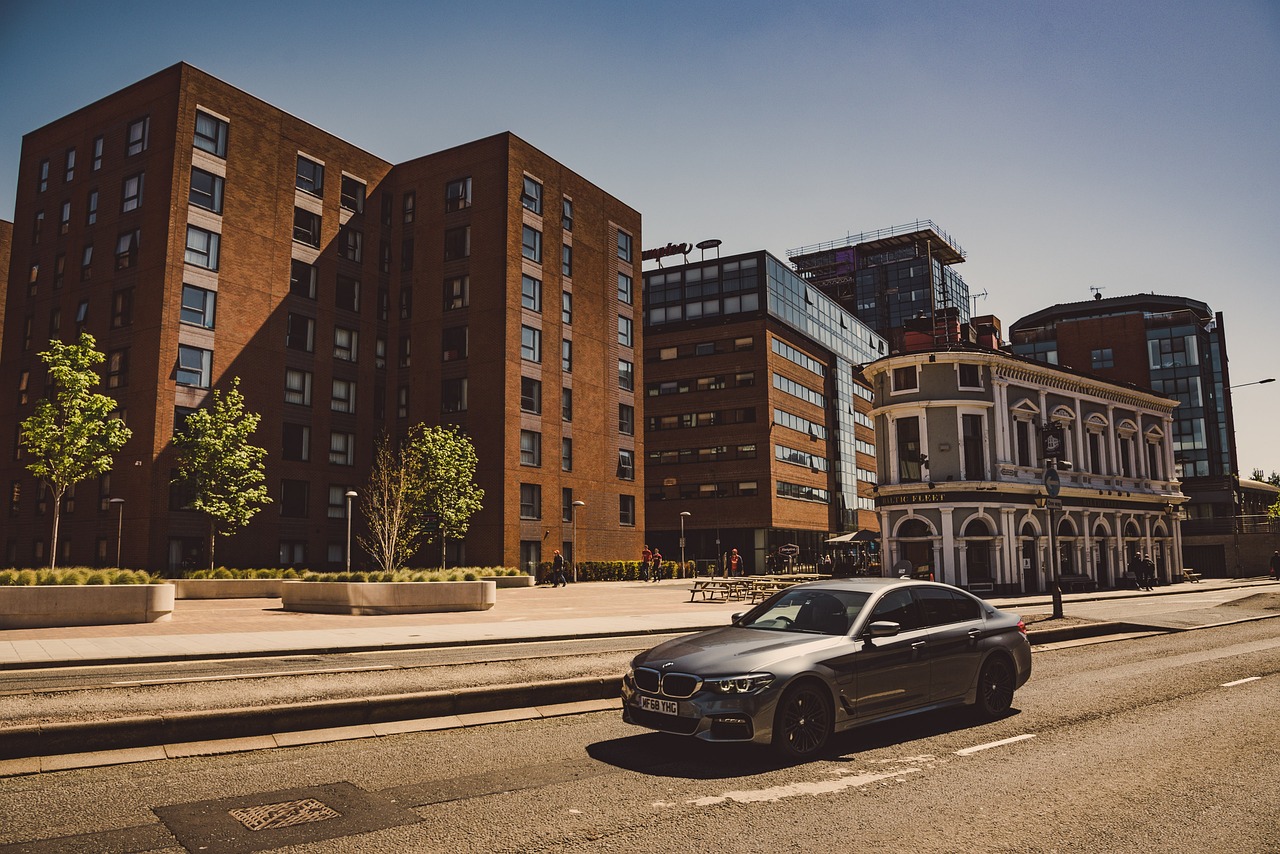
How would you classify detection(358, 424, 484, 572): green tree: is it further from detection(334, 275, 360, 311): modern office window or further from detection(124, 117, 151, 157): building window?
detection(124, 117, 151, 157): building window

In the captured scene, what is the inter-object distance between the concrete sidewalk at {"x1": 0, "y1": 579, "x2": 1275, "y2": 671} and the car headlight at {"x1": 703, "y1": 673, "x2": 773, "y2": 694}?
10680 millimetres

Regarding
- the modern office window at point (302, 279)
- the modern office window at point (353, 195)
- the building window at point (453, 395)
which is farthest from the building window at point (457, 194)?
the building window at point (453, 395)

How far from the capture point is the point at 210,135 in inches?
1747

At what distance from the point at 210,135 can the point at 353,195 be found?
947cm

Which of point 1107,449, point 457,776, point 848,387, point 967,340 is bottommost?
point 457,776

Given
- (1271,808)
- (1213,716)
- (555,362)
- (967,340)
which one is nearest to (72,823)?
(1271,808)

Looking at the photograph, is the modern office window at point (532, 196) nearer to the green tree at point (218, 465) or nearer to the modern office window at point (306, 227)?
the modern office window at point (306, 227)

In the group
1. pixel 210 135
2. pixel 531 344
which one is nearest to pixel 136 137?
pixel 210 135

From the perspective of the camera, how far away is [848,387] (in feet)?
297

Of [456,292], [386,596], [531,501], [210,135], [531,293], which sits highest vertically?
[210,135]

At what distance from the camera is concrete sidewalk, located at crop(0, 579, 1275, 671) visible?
15.4 metres

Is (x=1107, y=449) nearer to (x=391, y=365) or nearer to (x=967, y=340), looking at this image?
(x=967, y=340)

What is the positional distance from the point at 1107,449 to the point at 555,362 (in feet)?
102

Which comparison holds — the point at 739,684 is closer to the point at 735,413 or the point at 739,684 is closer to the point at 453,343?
the point at 453,343
